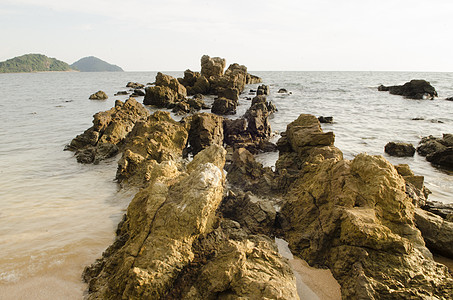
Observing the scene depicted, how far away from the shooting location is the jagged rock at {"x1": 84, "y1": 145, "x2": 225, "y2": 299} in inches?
121

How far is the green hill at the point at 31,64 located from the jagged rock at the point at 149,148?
187116mm

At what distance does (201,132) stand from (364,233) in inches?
305

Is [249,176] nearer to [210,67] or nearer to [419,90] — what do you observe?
[419,90]

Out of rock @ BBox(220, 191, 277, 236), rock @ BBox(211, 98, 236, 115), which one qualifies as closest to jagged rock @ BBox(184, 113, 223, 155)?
rock @ BBox(220, 191, 277, 236)

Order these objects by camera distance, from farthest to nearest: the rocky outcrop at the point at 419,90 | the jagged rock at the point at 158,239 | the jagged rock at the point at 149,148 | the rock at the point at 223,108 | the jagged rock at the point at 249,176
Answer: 1. the rocky outcrop at the point at 419,90
2. the rock at the point at 223,108
3. the jagged rock at the point at 149,148
4. the jagged rock at the point at 249,176
5. the jagged rock at the point at 158,239

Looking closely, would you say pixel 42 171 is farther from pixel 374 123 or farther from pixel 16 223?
pixel 374 123

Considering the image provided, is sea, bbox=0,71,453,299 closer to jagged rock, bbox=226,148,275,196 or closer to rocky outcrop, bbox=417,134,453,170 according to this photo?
rocky outcrop, bbox=417,134,453,170

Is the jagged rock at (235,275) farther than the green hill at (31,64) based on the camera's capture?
No

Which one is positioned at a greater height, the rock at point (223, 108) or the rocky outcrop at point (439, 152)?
the rock at point (223, 108)

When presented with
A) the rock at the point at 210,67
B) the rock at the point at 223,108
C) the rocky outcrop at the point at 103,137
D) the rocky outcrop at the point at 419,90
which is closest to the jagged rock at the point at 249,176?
the rocky outcrop at the point at 103,137

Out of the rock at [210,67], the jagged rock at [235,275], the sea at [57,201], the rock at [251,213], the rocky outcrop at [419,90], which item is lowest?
the sea at [57,201]

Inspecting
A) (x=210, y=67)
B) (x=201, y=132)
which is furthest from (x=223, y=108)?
(x=210, y=67)

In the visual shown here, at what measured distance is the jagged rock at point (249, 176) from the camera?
679 cm

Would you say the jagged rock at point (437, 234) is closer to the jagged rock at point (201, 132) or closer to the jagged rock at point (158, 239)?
the jagged rock at point (158, 239)
